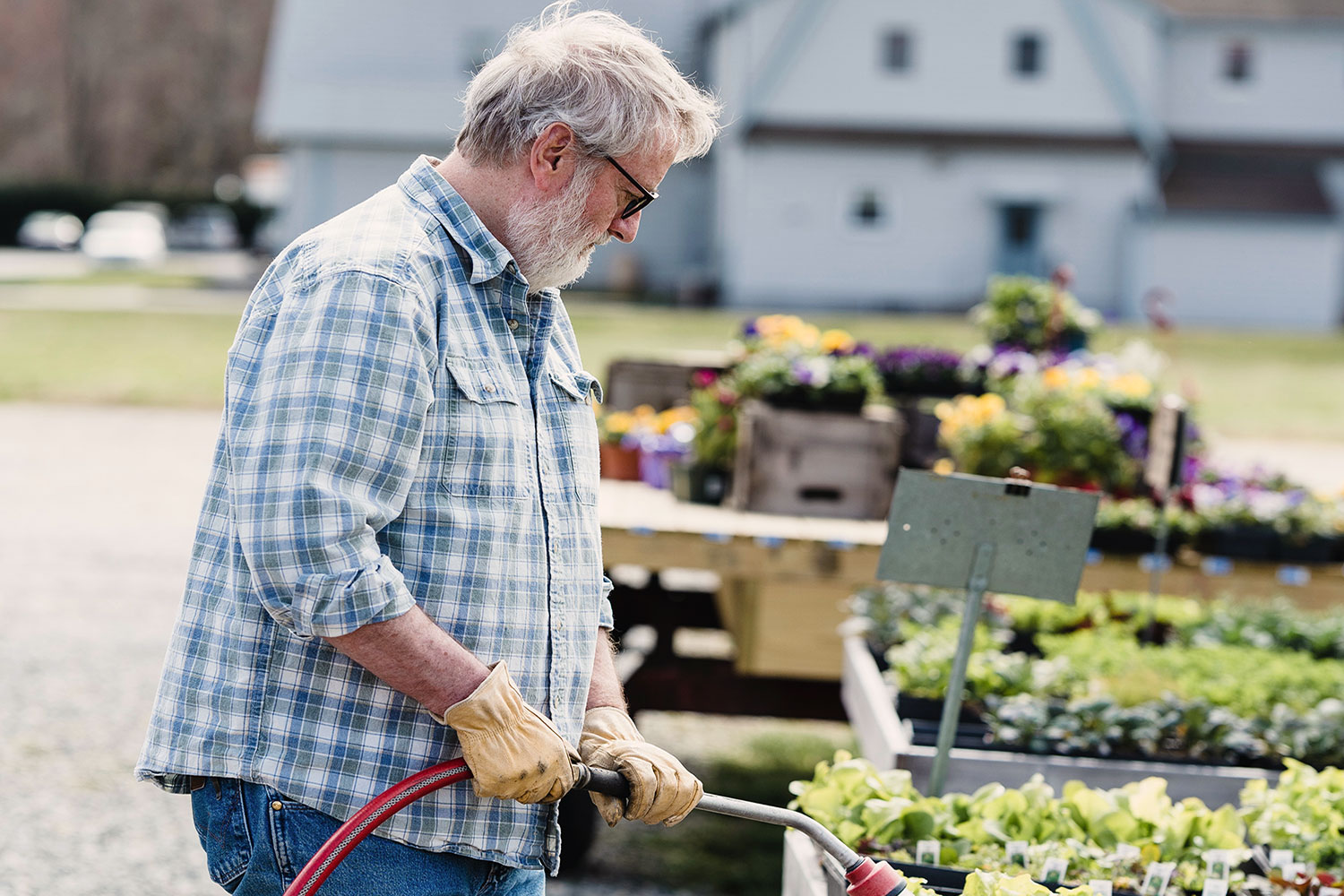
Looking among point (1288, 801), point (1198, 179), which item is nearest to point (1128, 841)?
point (1288, 801)

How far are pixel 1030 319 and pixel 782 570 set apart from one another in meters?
2.47

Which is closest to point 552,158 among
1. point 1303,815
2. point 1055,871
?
point 1055,871

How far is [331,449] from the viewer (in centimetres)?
157

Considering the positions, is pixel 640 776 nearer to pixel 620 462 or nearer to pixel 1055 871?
pixel 1055 871

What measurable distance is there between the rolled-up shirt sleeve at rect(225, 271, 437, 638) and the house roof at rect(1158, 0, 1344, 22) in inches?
1097

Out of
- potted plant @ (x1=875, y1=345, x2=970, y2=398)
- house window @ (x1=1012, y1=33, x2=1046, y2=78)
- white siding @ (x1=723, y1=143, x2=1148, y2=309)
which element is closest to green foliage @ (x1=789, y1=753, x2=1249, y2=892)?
potted plant @ (x1=875, y1=345, x2=970, y2=398)

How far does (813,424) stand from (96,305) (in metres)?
21.8

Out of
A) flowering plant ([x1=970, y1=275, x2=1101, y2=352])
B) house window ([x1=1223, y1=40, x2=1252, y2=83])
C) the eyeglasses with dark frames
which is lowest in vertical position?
the eyeglasses with dark frames

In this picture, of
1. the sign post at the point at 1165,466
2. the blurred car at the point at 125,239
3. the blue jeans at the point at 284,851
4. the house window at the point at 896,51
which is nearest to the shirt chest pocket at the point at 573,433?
the blue jeans at the point at 284,851

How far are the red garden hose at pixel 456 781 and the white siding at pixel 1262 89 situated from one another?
90.9 ft

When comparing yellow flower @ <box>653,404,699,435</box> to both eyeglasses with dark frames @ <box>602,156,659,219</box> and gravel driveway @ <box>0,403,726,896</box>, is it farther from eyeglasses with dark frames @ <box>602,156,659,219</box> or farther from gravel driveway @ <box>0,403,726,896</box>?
eyeglasses with dark frames @ <box>602,156,659,219</box>

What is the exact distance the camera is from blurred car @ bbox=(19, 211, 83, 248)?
4159 centimetres

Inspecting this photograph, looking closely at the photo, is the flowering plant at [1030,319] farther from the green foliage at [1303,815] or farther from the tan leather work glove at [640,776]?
the tan leather work glove at [640,776]

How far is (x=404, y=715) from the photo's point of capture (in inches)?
68.2
